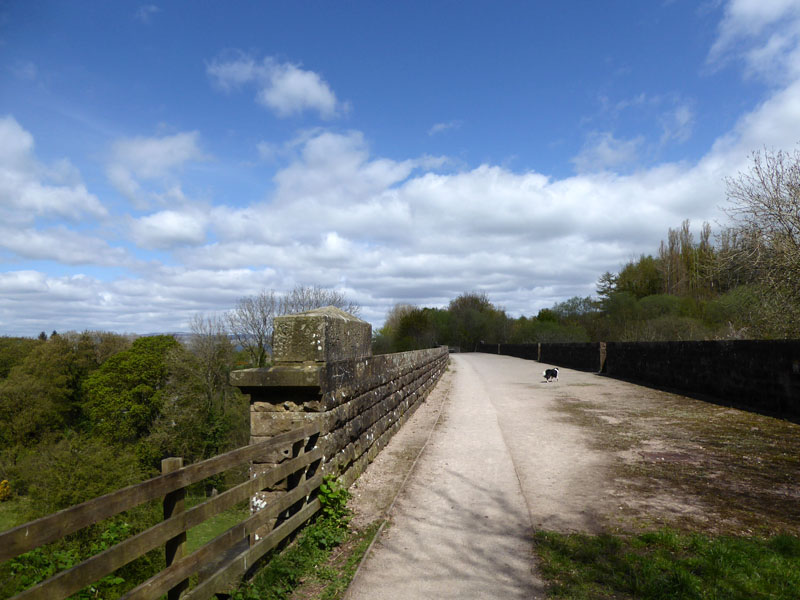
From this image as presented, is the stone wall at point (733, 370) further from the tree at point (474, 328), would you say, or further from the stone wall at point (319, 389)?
the tree at point (474, 328)

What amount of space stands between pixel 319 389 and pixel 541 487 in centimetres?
296

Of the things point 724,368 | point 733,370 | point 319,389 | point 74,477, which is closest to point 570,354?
point 724,368

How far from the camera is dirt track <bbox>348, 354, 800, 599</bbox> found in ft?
12.4

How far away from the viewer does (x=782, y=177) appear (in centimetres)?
1380

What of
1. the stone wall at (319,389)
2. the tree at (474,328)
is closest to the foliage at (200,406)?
the stone wall at (319,389)

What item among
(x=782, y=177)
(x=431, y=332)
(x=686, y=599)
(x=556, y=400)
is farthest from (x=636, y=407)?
(x=431, y=332)

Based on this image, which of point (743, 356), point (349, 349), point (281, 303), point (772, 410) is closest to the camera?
point (349, 349)

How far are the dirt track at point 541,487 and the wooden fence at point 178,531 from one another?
0.81 m

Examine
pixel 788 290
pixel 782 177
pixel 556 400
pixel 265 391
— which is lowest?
pixel 556 400

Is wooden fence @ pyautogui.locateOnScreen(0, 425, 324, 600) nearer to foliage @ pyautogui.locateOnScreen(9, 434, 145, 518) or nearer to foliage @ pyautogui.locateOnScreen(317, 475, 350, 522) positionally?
foliage @ pyautogui.locateOnScreen(317, 475, 350, 522)

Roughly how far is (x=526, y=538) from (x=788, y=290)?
13245mm

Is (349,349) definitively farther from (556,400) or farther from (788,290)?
(788,290)

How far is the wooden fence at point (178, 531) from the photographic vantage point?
6.35 feet

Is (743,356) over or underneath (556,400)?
over
